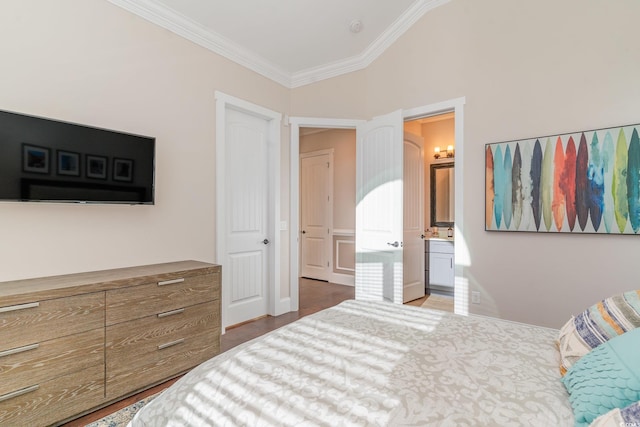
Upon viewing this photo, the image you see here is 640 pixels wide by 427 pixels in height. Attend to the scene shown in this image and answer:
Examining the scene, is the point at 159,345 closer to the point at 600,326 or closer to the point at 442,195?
the point at 600,326

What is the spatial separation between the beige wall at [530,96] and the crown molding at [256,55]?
0.15m

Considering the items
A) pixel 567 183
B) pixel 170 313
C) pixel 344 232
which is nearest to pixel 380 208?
pixel 567 183

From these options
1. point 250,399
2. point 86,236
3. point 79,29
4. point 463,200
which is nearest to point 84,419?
point 86,236

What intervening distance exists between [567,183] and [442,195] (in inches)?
103

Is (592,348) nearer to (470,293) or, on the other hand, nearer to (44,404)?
(470,293)

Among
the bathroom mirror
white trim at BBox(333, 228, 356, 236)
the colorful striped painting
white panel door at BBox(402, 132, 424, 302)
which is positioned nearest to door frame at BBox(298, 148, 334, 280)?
white trim at BBox(333, 228, 356, 236)

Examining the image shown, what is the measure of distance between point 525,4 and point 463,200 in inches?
67.7

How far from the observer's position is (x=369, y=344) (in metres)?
1.36

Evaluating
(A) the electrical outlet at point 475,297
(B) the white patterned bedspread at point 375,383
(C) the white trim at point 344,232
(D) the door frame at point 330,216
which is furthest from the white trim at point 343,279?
(B) the white patterned bedspread at point 375,383

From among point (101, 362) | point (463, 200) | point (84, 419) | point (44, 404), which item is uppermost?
point (463, 200)

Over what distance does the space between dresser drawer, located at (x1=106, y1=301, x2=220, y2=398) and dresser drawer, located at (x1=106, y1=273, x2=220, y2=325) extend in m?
0.05

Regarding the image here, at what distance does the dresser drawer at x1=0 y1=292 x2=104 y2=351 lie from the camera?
1573 millimetres

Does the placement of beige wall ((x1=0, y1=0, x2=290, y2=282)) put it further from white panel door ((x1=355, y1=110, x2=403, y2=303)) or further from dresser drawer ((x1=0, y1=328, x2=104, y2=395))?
white panel door ((x1=355, y1=110, x2=403, y2=303))

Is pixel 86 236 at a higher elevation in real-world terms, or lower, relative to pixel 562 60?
lower
